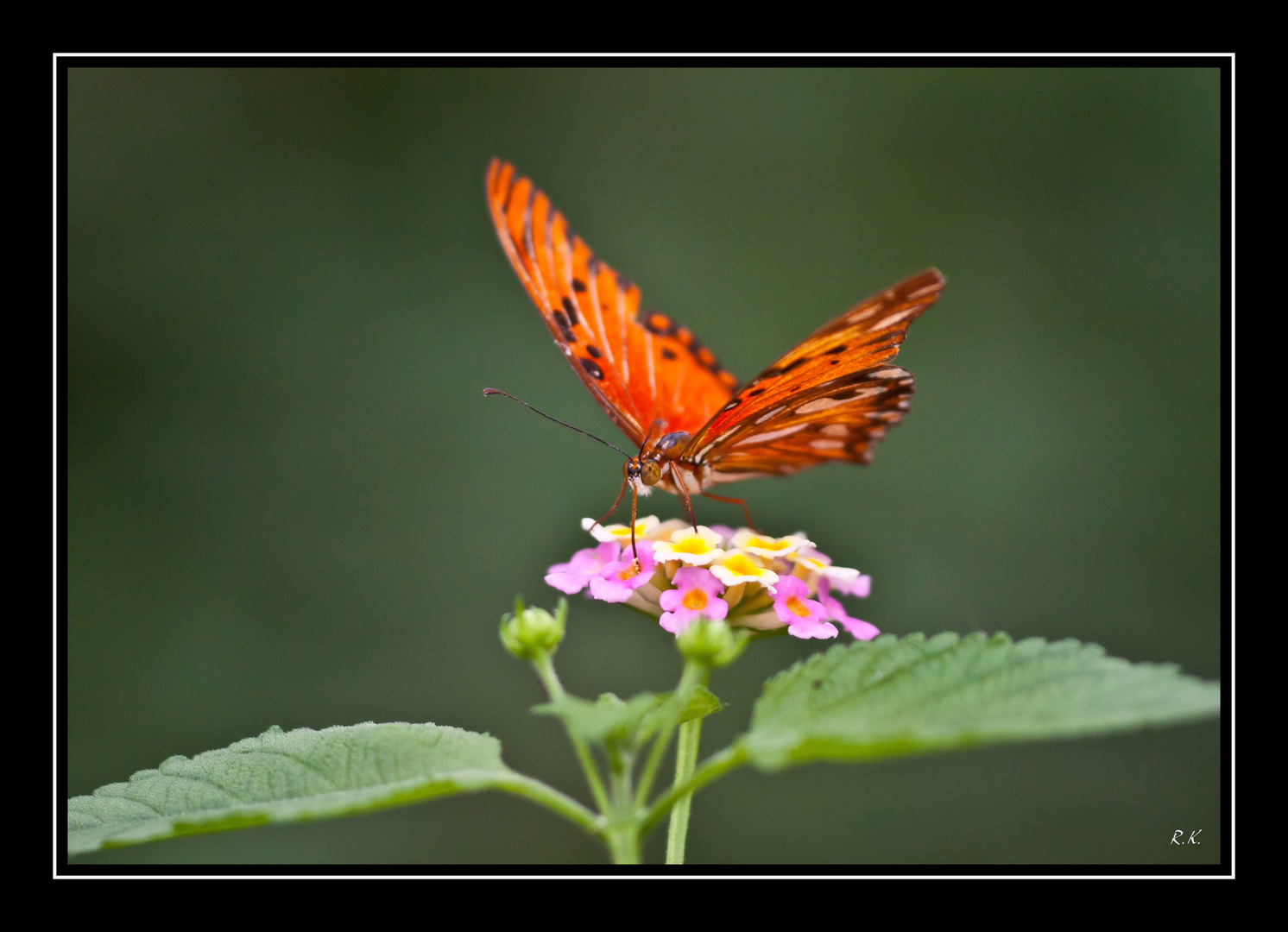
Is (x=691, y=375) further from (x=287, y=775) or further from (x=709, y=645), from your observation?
(x=287, y=775)

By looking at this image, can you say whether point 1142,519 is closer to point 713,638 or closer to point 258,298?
point 713,638

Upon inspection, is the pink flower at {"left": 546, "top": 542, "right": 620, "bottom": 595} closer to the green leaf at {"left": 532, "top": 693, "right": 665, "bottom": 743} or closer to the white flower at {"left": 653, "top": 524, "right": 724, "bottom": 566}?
the white flower at {"left": 653, "top": 524, "right": 724, "bottom": 566}

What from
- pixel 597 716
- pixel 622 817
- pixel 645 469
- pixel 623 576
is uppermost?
pixel 645 469

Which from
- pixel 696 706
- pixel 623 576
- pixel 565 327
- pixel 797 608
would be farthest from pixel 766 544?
pixel 565 327

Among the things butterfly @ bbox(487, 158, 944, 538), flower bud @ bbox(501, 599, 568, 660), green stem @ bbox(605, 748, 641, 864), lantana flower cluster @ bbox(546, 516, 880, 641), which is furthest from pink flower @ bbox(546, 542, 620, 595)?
green stem @ bbox(605, 748, 641, 864)

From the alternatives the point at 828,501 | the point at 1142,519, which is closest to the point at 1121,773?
the point at 1142,519

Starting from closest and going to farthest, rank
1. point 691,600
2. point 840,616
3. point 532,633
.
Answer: point 532,633 → point 691,600 → point 840,616
